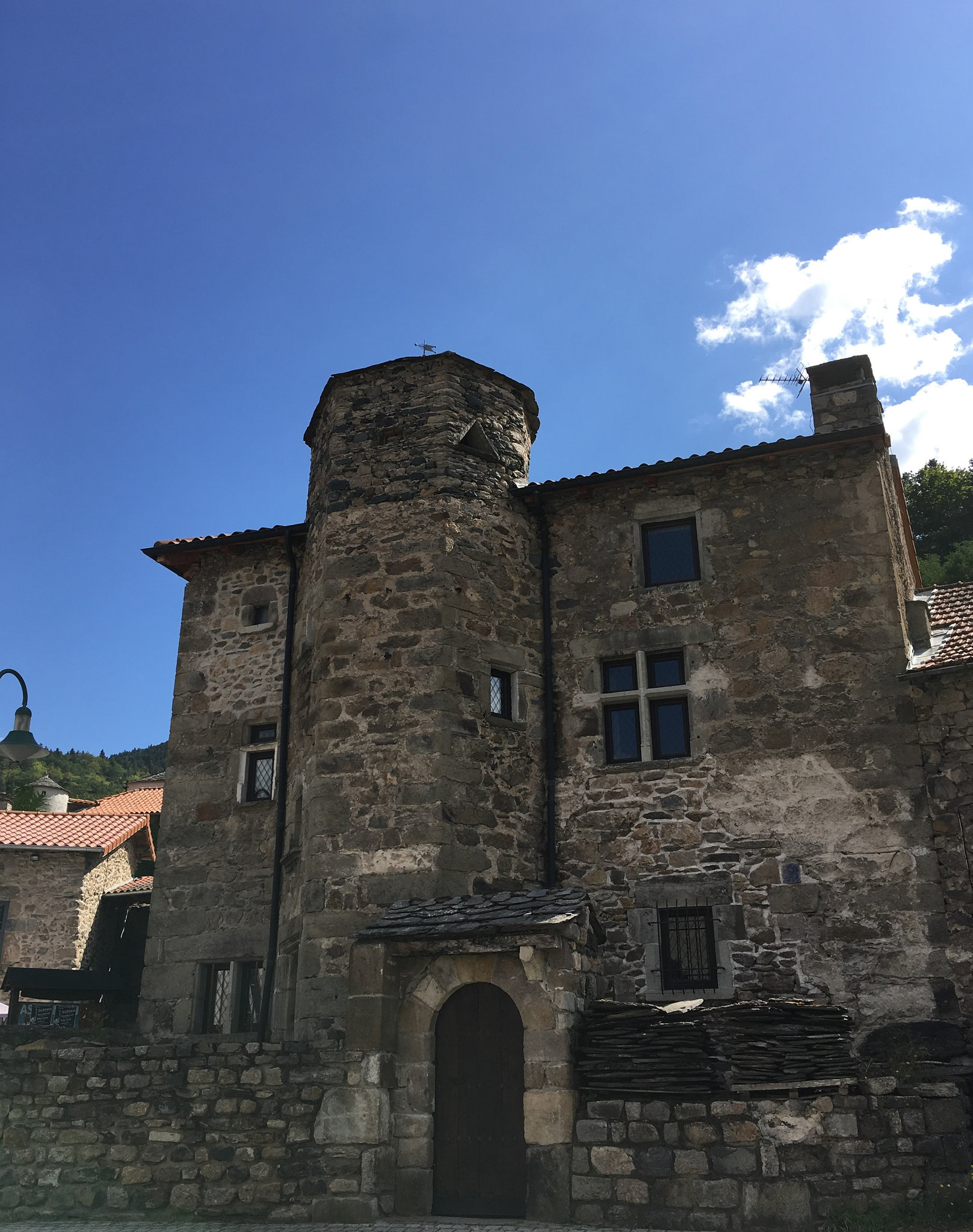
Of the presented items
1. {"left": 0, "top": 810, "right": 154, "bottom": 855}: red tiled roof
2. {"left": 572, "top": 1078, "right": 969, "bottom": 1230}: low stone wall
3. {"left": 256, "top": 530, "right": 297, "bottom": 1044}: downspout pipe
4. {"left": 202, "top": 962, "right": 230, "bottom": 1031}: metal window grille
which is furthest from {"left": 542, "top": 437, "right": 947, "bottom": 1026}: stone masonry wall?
{"left": 0, "top": 810, "right": 154, "bottom": 855}: red tiled roof

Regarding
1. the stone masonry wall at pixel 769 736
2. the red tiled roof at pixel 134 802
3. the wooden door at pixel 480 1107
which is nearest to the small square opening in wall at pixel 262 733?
the stone masonry wall at pixel 769 736

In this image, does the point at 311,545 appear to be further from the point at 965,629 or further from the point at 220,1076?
the point at 965,629

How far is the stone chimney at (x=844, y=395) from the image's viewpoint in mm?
12906

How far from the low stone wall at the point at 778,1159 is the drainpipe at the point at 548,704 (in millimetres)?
3843

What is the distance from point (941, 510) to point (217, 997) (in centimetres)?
3078

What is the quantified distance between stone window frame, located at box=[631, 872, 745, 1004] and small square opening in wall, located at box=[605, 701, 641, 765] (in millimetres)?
1495

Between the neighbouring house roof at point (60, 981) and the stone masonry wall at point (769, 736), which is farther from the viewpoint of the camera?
the neighbouring house roof at point (60, 981)

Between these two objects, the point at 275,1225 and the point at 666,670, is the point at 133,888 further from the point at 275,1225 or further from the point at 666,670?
the point at 275,1225

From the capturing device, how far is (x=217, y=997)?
13.3m

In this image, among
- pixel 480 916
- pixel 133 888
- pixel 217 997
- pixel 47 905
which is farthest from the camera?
pixel 133 888

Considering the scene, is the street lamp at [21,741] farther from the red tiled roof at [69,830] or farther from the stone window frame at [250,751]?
the red tiled roof at [69,830]

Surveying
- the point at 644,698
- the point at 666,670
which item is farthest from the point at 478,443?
the point at 644,698

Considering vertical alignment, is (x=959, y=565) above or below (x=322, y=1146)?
above

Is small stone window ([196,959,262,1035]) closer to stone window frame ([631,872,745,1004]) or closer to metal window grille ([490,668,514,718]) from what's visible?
metal window grille ([490,668,514,718])
